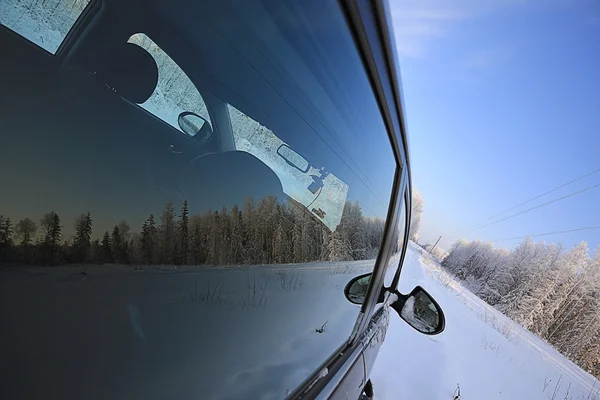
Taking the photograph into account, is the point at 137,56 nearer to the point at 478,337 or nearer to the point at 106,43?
the point at 106,43

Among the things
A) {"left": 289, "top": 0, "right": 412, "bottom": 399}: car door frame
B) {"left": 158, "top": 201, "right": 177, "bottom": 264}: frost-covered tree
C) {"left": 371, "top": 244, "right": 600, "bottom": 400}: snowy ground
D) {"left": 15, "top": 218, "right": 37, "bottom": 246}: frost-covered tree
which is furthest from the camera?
{"left": 371, "top": 244, "right": 600, "bottom": 400}: snowy ground

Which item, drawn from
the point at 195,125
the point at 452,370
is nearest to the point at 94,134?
the point at 195,125

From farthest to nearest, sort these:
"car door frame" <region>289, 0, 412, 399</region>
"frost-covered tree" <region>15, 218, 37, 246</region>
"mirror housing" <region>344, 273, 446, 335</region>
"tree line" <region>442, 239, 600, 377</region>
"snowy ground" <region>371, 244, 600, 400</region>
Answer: "tree line" <region>442, 239, 600, 377</region>, "snowy ground" <region>371, 244, 600, 400</region>, "mirror housing" <region>344, 273, 446, 335</region>, "car door frame" <region>289, 0, 412, 399</region>, "frost-covered tree" <region>15, 218, 37, 246</region>

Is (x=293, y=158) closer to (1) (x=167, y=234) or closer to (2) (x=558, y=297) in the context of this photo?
(1) (x=167, y=234)

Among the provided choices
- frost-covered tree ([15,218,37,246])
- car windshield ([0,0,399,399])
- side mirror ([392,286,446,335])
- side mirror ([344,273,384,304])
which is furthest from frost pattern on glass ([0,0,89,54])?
side mirror ([392,286,446,335])

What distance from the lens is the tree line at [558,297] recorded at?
86.5 ft

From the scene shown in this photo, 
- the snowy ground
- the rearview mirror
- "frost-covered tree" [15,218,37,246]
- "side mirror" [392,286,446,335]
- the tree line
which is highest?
the tree line

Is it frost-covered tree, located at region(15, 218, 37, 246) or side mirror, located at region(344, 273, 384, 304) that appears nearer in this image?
frost-covered tree, located at region(15, 218, 37, 246)

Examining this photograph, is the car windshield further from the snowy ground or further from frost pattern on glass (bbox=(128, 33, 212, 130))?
the snowy ground

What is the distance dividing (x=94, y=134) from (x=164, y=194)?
4.5 inches

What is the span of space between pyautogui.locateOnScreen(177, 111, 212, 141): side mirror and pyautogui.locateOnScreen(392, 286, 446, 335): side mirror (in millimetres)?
2228

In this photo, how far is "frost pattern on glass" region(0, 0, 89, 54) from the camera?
0.32 m

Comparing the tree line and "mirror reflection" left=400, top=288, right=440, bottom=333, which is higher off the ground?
the tree line

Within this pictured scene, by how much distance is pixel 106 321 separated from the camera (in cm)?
38
